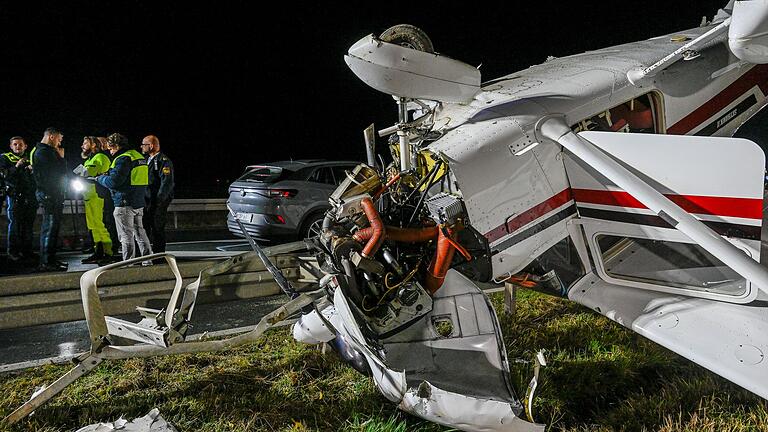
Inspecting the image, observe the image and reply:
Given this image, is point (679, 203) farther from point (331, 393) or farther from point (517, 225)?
point (331, 393)

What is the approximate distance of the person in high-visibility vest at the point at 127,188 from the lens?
6.37 metres

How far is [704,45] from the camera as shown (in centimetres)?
401

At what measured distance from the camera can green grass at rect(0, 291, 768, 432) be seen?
10.7 feet

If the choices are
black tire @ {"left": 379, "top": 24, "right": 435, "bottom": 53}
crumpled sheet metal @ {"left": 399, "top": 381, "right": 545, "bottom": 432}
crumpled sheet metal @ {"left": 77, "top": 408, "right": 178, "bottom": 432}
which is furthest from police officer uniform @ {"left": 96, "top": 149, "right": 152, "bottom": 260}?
crumpled sheet metal @ {"left": 399, "top": 381, "right": 545, "bottom": 432}

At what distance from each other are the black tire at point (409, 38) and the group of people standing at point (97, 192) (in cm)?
418

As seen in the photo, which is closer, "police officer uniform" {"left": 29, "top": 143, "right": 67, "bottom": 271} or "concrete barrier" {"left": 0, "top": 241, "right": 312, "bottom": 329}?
"concrete barrier" {"left": 0, "top": 241, "right": 312, "bottom": 329}

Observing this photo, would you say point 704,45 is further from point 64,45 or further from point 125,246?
point 64,45

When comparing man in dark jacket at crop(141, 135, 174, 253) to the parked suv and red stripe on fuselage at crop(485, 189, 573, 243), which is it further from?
red stripe on fuselage at crop(485, 189, 573, 243)

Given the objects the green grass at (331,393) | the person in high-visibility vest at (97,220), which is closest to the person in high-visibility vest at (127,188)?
the person in high-visibility vest at (97,220)

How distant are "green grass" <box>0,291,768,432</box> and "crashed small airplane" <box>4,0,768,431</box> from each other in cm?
34

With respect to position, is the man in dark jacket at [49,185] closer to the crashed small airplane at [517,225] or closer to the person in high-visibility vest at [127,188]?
the person in high-visibility vest at [127,188]

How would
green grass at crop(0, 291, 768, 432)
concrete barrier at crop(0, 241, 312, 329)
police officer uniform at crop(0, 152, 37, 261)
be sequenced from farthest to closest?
police officer uniform at crop(0, 152, 37, 261) → concrete barrier at crop(0, 241, 312, 329) → green grass at crop(0, 291, 768, 432)

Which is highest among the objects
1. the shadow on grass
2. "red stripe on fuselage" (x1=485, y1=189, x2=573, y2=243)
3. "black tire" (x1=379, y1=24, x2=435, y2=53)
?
"black tire" (x1=379, y1=24, x2=435, y2=53)

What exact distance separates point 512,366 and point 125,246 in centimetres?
479
